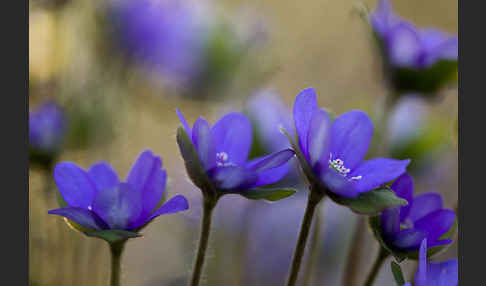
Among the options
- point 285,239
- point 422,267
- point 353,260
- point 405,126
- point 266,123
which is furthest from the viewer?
point 285,239

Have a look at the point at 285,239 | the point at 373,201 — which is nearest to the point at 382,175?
the point at 373,201

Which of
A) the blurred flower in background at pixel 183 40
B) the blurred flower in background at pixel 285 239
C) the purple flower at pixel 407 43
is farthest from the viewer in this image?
the blurred flower in background at pixel 285 239

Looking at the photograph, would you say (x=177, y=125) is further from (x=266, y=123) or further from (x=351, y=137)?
(x=351, y=137)

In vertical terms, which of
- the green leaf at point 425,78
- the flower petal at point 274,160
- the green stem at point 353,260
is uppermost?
the green leaf at point 425,78

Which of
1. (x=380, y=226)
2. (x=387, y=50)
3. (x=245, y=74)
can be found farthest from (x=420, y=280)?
(x=245, y=74)

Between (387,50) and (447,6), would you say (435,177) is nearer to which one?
(387,50)

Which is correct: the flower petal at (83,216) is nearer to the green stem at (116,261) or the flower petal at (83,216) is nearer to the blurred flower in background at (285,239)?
the green stem at (116,261)

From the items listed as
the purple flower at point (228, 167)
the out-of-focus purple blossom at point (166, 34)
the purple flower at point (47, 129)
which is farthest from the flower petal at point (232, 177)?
the out-of-focus purple blossom at point (166, 34)
